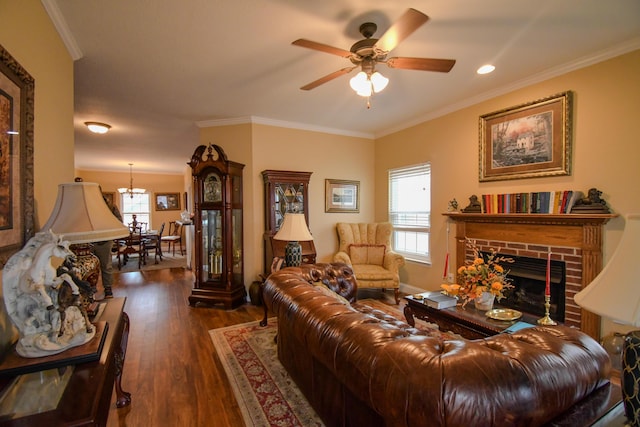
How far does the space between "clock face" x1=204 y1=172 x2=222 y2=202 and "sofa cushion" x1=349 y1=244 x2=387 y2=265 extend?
2.19 meters

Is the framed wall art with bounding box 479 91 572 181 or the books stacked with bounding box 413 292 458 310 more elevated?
the framed wall art with bounding box 479 91 572 181

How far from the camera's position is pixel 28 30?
1.56 m

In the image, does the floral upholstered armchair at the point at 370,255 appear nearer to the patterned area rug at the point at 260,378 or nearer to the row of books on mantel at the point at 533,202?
the patterned area rug at the point at 260,378

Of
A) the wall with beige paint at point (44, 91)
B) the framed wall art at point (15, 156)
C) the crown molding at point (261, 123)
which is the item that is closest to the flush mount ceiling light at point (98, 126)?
the crown molding at point (261, 123)

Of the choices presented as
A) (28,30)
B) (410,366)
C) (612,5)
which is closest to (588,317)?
(612,5)

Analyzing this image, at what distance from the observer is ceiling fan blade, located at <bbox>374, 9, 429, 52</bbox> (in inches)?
61.5

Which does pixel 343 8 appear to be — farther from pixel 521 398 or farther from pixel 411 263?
pixel 411 263

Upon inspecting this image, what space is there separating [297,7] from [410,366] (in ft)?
7.25

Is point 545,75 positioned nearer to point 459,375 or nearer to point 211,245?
point 459,375

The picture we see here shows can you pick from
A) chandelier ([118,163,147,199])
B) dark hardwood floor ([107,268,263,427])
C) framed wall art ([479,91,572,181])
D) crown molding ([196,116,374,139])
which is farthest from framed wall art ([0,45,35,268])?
chandelier ([118,163,147,199])

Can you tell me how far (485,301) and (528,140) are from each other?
6.36ft

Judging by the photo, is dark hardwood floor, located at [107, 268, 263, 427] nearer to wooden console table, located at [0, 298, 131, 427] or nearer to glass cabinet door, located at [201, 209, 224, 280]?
glass cabinet door, located at [201, 209, 224, 280]

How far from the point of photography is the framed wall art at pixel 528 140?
2840 mm

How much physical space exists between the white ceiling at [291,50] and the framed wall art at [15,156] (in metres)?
0.91
